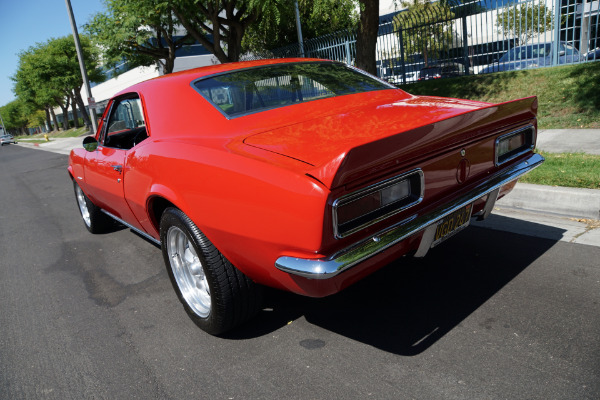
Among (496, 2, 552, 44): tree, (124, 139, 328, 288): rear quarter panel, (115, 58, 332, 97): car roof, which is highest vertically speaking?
(496, 2, 552, 44): tree

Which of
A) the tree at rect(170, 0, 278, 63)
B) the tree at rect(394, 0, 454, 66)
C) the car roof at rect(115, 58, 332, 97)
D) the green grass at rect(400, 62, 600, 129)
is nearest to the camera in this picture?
the car roof at rect(115, 58, 332, 97)

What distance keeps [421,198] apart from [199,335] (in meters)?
1.65

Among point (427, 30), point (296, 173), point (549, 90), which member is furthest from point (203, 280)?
point (427, 30)

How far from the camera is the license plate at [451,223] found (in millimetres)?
2606

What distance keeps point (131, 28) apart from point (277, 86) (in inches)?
716

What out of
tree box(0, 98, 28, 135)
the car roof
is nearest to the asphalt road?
the car roof

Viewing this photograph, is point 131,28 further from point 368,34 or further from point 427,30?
point 368,34

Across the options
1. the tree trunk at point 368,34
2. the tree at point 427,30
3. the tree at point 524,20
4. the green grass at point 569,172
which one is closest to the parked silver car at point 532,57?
the tree at point 524,20

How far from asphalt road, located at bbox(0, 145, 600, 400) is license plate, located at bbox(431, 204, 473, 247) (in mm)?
518

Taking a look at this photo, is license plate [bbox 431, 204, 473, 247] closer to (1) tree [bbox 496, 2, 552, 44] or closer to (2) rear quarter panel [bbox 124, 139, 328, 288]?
(2) rear quarter panel [bbox 124, 139, 328, 288]

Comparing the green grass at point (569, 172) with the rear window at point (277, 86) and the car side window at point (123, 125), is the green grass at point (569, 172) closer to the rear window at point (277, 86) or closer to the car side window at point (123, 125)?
the rear window at point (277, 86)

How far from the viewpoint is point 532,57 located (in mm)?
11250

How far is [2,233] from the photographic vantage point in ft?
21.5

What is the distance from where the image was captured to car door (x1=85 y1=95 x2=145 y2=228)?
3.76 meters
